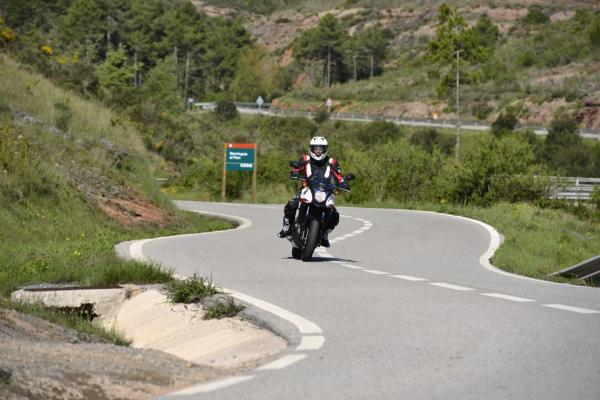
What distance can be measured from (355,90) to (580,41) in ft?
90.1

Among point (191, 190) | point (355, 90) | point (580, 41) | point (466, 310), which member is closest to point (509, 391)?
point (466, 310)

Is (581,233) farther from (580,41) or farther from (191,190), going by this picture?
(580,41)

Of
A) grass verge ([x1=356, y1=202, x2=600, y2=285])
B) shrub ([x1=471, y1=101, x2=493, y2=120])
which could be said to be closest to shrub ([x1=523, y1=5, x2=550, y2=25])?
shrub ([x1=471, y1=101, x2=493, y2=120])

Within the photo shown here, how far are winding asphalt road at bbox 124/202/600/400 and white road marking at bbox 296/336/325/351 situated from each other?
0.01 meters

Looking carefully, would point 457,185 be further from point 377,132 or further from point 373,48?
point 373,48

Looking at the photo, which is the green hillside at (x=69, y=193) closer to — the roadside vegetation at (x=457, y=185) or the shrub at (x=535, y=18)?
the roadside vegetation at (x=457, y=185)

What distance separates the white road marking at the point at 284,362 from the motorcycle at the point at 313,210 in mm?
8617

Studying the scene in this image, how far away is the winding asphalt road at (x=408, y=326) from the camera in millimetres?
6414

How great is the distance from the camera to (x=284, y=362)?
7.16 meters

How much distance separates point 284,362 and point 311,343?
0.97 metres

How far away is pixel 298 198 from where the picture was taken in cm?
1645

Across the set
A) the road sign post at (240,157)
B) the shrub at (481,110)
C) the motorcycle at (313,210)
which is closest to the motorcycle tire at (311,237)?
the motorcycle at (313,210)

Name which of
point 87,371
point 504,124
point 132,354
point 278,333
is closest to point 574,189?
point 278,333

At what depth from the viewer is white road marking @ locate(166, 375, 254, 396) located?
611 centimetres
